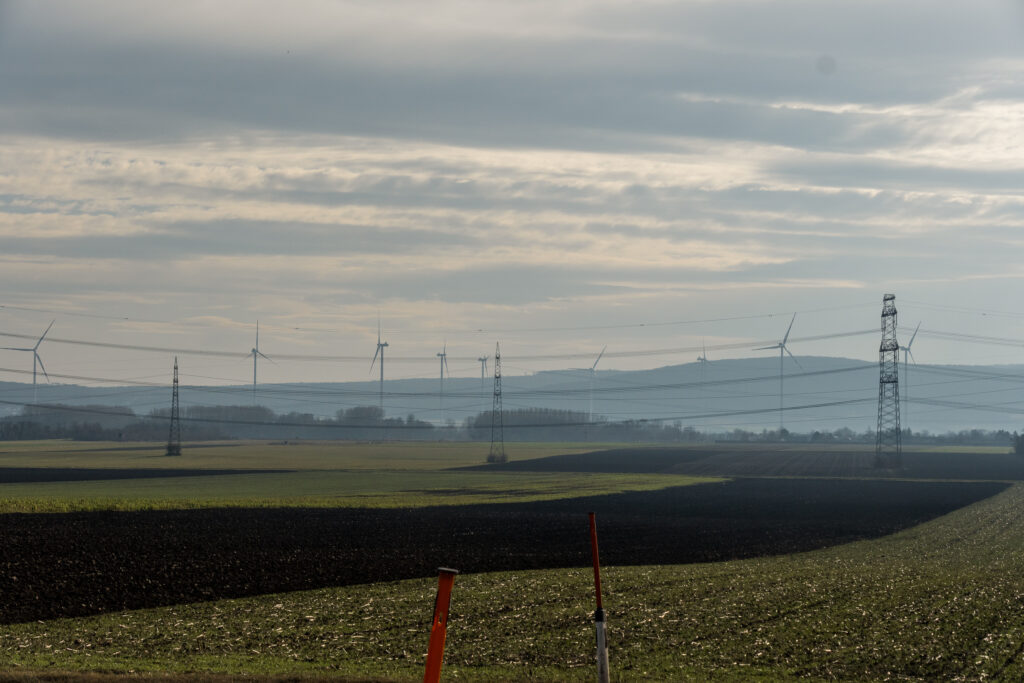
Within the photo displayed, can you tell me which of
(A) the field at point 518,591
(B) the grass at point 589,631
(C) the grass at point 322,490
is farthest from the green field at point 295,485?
(B) the grass at point 589,631

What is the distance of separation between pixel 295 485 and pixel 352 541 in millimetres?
51020

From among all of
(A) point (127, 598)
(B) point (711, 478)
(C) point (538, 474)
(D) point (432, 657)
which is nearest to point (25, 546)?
(A) point (127, 598)

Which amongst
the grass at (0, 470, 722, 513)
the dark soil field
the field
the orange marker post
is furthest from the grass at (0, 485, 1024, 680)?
the grass at (0, 470, 722, 513)

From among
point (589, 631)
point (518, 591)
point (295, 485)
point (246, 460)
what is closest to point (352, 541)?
point (518, 591)

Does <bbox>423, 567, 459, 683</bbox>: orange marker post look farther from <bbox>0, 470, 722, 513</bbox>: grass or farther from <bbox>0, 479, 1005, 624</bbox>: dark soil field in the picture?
<bbox>0, 470, 722, 513</bbox>: grass

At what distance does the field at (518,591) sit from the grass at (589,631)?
0.30 feet

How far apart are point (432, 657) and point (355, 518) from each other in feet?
171

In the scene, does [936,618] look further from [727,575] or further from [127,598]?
[127,598]

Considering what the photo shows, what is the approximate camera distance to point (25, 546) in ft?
151

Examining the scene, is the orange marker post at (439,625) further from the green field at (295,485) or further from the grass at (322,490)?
the green field at (295,485)

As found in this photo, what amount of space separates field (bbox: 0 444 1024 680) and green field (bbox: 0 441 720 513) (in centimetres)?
402

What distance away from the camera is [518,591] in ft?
111

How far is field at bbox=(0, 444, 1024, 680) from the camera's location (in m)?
23.3

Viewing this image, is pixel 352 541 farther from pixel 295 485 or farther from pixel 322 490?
pixel 295 485
